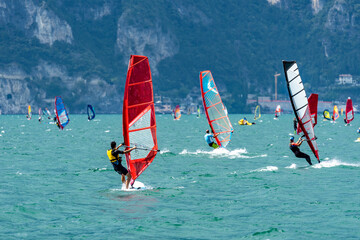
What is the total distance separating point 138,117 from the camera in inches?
1050

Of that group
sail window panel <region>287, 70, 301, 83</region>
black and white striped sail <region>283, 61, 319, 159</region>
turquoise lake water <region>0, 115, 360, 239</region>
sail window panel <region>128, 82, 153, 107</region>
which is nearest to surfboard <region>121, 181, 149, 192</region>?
turquoise lake water <region>0, 115, 360, 239</region>

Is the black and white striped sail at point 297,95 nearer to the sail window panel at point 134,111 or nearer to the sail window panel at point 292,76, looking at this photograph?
the sail window panel at point 292,76

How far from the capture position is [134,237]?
20250mm

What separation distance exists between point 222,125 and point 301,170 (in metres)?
11.9

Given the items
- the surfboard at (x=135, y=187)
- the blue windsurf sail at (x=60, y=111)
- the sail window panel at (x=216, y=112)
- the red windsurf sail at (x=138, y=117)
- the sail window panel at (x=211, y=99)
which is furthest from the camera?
the blue windsurf sail at (x=60, y=111)

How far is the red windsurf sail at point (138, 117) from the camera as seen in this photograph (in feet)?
86.0

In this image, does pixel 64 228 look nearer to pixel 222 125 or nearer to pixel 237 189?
pixel 237 189

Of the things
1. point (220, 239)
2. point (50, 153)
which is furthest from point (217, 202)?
point (50, 153)

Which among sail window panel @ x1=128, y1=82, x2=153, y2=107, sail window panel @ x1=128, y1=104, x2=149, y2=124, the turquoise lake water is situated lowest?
the turquoise lake water

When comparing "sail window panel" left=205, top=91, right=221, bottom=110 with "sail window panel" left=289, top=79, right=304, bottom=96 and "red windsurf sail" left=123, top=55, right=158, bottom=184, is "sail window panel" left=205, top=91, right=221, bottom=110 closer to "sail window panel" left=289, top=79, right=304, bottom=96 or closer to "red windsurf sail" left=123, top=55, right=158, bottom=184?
"sail window panel" left=289, top=79, right=304, bottom=96

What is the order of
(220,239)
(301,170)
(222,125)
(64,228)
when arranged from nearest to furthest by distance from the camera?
(220,239)
(64,228)
(301,170)
(222,125)

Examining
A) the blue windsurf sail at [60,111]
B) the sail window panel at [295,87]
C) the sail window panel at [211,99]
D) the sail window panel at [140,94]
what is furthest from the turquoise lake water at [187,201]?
the blue windsurf sail at [60,111]

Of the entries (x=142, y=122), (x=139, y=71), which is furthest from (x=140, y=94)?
(x=142, y=122)

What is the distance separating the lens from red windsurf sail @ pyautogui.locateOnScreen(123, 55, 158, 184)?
26219 millimetres
